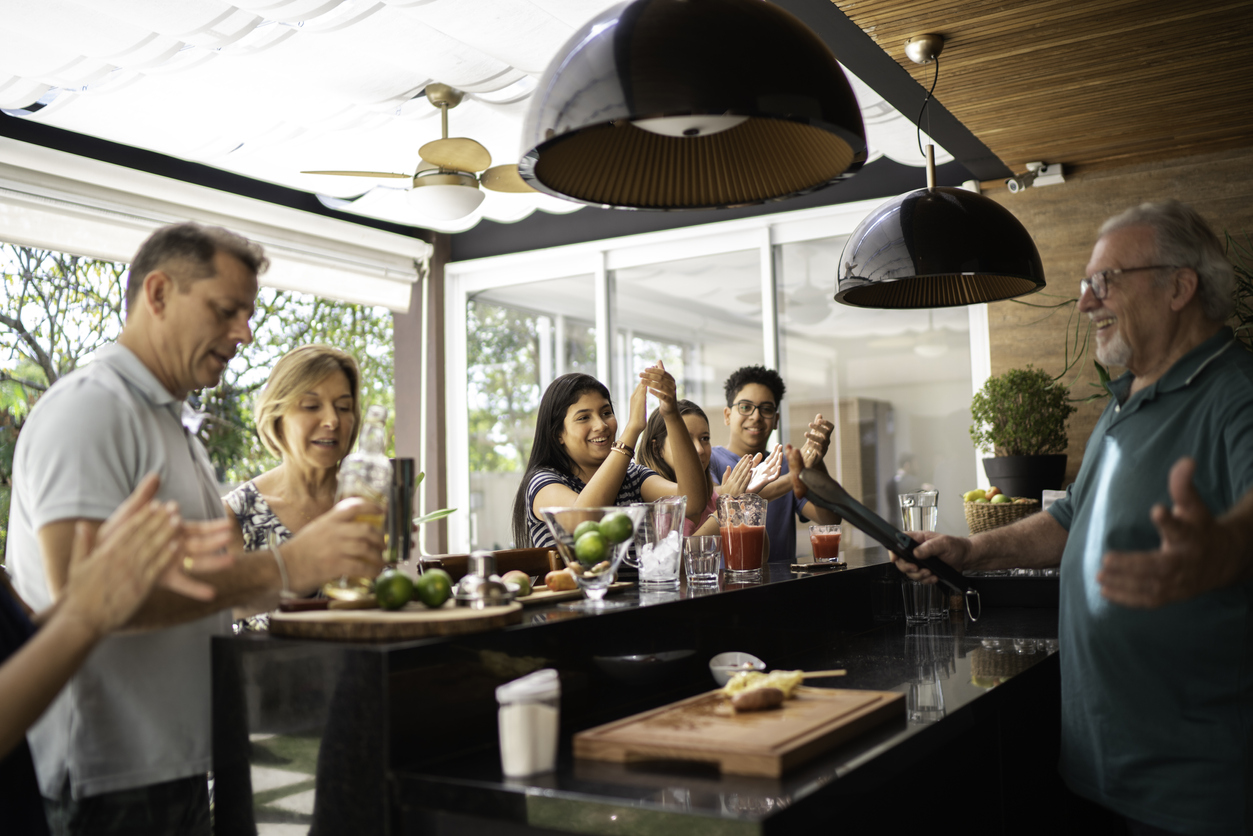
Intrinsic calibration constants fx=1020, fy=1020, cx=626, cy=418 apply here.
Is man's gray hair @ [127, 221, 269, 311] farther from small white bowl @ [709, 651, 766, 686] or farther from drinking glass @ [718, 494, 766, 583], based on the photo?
drinking glass @ [718, 494, 766, 583]


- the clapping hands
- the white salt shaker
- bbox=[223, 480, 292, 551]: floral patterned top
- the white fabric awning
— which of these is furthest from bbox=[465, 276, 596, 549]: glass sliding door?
the white salt shaker

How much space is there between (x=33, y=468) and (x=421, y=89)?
2979 millimetres

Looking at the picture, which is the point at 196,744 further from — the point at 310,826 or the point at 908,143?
the point at 908,143

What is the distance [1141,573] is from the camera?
1280 mm

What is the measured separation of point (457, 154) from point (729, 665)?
246 cm

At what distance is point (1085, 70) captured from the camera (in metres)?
3.16

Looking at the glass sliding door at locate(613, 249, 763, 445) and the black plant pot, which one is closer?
the black plant pot

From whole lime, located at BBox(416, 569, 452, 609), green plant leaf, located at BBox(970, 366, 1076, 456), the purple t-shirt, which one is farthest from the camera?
green plant leaf, located at BBox(970, 366, 1076, 456)

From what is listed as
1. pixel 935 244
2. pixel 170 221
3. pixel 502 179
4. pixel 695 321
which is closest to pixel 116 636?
pixel 935 244

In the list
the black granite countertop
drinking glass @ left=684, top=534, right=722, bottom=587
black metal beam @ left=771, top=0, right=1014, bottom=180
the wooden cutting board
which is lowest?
the black granite countertop

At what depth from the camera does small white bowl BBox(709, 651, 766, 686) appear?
1.76 m

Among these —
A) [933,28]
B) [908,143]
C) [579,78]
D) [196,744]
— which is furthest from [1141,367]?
[908,143]

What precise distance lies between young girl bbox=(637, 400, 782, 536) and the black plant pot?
1.14m

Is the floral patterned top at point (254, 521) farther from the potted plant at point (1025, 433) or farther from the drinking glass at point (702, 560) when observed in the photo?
the potted plant at point (1025, 433)
